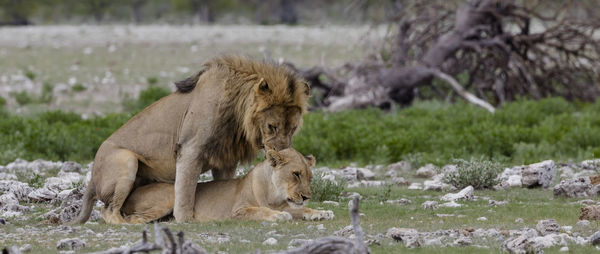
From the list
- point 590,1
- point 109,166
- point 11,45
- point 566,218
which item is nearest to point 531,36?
point 590,1

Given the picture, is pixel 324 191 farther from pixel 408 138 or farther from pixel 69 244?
pixel 408 138

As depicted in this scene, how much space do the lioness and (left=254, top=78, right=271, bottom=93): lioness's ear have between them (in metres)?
0.62

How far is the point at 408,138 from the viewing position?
15.4m

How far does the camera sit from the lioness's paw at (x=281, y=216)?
8386mm

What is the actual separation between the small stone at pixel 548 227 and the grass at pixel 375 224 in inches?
9.9

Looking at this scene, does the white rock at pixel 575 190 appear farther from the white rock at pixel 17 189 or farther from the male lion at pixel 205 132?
the white rock at pixel 17 189

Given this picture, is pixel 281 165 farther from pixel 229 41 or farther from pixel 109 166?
pixel 229 41

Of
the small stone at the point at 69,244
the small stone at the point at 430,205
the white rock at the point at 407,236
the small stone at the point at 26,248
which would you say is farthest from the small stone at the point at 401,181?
the small stone at the point at 26,248

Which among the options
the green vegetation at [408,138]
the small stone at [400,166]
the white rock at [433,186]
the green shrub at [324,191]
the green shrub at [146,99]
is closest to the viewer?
the green shrub at [324,191]

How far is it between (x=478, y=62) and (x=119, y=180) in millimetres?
12763

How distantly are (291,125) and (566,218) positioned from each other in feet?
9.16

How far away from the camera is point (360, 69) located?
2006 centimetres

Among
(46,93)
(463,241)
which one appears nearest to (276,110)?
(463,241)

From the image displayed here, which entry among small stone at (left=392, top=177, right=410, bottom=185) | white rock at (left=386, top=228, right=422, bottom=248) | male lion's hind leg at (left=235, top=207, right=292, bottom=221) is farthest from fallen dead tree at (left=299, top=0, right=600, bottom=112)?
white rock at (left=386, top=228, right=422, bottom=248)
